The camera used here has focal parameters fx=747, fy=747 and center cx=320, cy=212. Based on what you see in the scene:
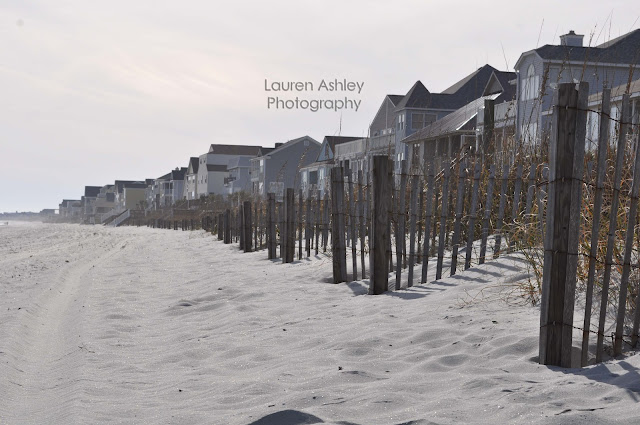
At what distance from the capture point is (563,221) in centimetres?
447

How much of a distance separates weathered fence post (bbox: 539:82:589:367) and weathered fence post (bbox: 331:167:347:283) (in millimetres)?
4879

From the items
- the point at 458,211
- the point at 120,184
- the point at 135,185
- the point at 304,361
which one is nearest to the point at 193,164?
the point at 135,185

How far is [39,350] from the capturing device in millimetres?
6445

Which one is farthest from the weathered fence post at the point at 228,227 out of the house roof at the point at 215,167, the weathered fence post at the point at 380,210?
the house roof at the point at 215,167

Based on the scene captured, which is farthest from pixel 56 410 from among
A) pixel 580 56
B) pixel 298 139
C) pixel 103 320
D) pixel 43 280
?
pixel 298 139

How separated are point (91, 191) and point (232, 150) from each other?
281 feet

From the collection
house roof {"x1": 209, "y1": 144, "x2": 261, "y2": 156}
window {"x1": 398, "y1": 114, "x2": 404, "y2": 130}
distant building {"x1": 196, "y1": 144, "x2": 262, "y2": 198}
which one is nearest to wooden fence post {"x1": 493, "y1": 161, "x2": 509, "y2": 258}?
window {"x1": 398, "y1": 114, "x2": 404, "y2": 130}

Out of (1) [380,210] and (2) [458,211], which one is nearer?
(2) [458,211]

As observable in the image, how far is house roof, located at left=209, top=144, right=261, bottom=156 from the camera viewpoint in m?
97.7

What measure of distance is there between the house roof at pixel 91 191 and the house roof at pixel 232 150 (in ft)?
266

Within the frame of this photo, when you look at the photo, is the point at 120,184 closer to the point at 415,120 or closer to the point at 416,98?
the point at 415,120

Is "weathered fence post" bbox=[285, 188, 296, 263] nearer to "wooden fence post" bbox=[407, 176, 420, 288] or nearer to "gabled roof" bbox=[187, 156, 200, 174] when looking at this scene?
"wooden fence post" bbox=[407, 176, 420, 288]

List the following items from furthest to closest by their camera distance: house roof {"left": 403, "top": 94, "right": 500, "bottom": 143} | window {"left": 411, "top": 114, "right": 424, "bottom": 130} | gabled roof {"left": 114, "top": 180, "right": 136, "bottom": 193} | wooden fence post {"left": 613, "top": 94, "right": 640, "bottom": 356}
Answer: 1. gabled roof {"left": 114, "top": 180, "right": 136, "bottom": 193}
2. window {"left": 411, "top": 114, "right": 424, "bottom": 130}
3. house roof {"left": 403, "top": 94, "right": 500, "bottom": 143}
4. wooden fence post {"left": 613, "top": 94, "right": 640, "bottom": 356}

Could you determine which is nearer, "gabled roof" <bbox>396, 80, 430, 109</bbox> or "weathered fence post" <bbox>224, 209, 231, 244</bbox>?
"weathered fence post" <bbox>224, 209, 231, 244</bbox>
